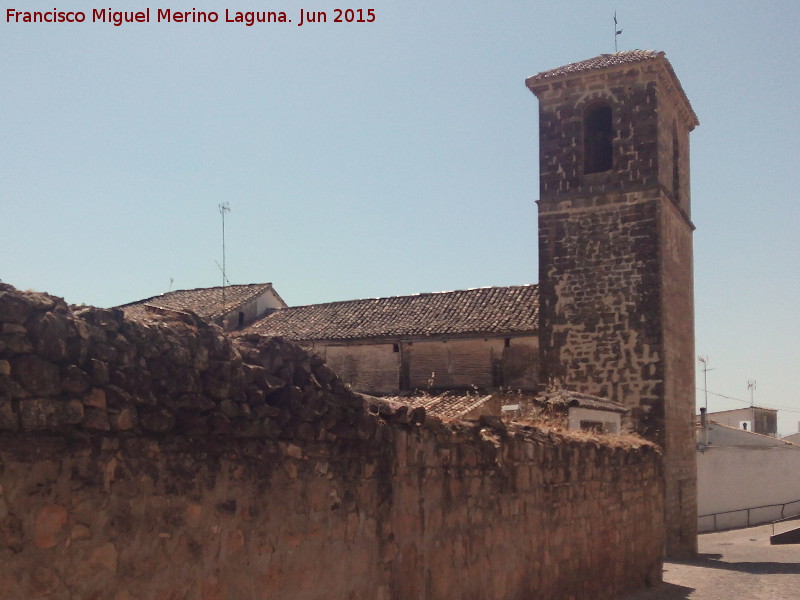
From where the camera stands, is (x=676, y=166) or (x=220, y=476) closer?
(x=220, y=476)

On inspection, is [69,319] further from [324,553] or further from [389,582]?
[389,582]

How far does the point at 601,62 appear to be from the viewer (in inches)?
846

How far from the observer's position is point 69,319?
371cm

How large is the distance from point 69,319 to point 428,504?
345 centimetres

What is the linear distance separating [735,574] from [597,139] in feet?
35.2

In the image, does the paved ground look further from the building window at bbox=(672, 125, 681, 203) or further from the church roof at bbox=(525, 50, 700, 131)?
the church roof at bbox=(525, 50, 700, 131)

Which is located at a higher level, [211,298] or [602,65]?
[602,65]

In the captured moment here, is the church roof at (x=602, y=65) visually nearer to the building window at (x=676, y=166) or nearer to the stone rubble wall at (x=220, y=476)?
the building window at (x=676, y=166)

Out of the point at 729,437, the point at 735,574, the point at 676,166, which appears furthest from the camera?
the point at 729,437

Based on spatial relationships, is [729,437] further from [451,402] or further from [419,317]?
[451,402]

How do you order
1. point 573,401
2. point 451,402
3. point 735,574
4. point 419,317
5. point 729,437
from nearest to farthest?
point 573,401 < point 735,574 < point 451,402 < point 419,317 < point 729,437

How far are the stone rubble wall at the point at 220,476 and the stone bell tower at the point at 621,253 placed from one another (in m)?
13.0

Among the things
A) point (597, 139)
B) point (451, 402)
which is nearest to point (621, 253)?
point (597, 139)

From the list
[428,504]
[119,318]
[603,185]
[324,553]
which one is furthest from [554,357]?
[119,318]
